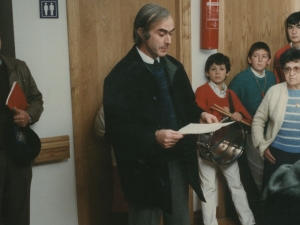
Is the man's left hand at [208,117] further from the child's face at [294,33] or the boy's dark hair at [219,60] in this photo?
the child's face at [294,33]

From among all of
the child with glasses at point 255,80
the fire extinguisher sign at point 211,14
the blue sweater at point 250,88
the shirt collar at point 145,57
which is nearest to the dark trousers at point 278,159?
the child with glasses at point 255,80

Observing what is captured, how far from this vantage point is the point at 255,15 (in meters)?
→ 3.34

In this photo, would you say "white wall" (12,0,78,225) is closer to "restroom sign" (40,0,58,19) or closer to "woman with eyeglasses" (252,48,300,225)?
"restroom sign" (40,0,58,19)

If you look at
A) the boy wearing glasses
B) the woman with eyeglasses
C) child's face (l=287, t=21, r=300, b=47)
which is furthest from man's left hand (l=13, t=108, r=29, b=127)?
child's face (l=287, t=21, r=300, b=47)

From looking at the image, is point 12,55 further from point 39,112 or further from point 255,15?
point 255,15

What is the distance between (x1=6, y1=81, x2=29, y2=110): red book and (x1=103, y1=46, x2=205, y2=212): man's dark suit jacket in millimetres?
509

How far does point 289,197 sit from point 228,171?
454 mm

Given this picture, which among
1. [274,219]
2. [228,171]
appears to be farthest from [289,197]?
[228,171]

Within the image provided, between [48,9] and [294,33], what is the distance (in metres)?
1.81

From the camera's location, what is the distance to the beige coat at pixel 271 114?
8.96ft

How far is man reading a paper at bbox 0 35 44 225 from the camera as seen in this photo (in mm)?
2316

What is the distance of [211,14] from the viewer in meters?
2.98

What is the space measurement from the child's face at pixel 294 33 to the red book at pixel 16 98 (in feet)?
6.58

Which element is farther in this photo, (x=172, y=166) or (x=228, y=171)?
(x=228, y=171)
